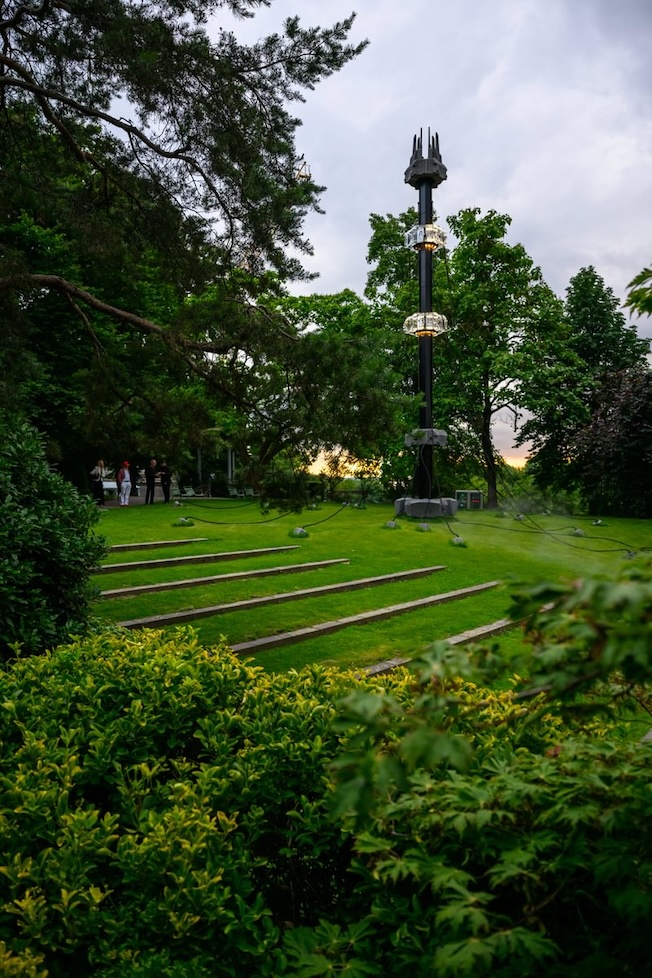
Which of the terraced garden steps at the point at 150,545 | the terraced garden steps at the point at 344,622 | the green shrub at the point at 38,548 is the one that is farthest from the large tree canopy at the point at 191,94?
the terraced garden steps at the point at 150,545

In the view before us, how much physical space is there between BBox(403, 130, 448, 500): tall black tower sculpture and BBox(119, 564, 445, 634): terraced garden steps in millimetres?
6395

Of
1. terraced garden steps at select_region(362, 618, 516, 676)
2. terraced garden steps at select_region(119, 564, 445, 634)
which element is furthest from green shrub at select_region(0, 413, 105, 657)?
terraced garden steps at select_region(362, 618, 516, 676)

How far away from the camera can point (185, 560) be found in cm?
1096

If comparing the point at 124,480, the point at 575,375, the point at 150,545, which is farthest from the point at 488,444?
the point at 150,545

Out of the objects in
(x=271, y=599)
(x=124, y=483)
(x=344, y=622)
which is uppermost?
(x=124, y=483)

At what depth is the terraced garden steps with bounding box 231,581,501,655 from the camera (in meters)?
6.74

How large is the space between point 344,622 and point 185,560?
13.7 ft

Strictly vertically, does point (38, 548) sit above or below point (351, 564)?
above

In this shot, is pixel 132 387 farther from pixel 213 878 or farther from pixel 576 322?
pixel 576 322

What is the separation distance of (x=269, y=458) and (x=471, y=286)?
68.8 ft

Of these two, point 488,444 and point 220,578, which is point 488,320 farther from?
point 220,578

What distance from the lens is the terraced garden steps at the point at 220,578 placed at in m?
8.72

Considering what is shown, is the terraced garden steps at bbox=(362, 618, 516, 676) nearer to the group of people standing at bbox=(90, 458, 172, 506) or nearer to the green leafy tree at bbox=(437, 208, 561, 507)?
the group of people standing at bbox=(90, 458, 172, 506)

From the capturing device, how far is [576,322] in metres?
29.7
